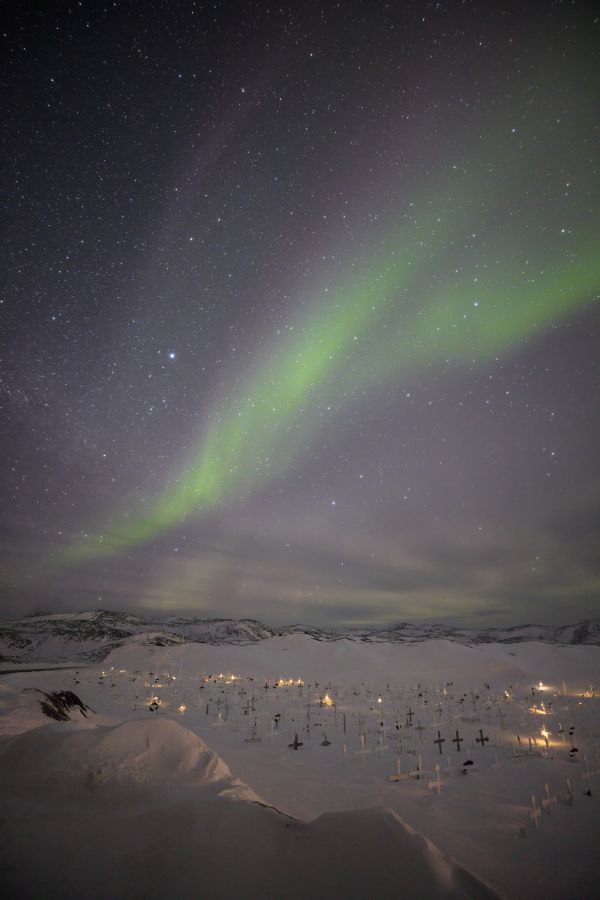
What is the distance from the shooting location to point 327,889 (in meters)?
6.02

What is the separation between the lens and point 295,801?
17500 millimetres

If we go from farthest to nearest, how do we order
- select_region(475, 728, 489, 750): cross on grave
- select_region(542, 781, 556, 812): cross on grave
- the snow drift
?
1. select_region(475, 728, 489, 750): cross on grave
2. select_region(542, 781, 556, 812): cross on grave
3. the snow drift

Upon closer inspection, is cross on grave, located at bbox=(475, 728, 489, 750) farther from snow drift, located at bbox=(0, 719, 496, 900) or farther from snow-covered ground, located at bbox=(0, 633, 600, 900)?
snow drift, located at bbox=(0, 719, 496, 900)

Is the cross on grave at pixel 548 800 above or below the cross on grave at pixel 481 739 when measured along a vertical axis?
above

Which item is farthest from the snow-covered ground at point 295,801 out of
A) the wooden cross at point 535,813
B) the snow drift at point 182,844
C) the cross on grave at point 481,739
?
the cross on grave at point 481,739

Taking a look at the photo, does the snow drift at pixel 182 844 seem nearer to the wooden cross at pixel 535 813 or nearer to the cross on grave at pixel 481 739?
the wooden cross at pixel 535 813


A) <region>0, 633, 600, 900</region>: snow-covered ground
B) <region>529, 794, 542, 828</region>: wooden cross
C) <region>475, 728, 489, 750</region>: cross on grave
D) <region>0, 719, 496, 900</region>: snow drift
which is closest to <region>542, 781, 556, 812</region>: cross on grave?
<region>0, 633, 600, 900</region>: snow-covered ground

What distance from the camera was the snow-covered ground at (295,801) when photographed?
20.6 feet

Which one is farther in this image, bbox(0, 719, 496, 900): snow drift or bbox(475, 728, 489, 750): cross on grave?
bbox(475, 728, 489, 750): cross on grave

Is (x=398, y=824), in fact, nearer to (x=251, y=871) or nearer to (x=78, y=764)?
(x=251, y=871)

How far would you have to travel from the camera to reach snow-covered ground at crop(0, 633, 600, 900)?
6.28 metres

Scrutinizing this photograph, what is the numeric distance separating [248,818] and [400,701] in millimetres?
54991

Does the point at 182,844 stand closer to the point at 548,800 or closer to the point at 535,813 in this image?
the point at 535,813

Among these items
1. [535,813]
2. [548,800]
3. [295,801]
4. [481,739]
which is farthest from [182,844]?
[481,739]
